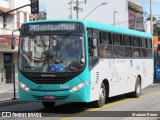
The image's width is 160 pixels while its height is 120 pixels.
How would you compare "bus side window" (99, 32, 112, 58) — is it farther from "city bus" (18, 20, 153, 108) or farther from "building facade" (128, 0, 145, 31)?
"building facade" (128, 0, 145, 31)

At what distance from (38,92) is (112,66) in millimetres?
3771

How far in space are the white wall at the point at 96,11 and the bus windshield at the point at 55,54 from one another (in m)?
79.2

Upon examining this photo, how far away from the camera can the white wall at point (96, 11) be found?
9294 cm

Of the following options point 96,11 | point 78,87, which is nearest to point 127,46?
point 78,87

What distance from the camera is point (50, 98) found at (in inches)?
512

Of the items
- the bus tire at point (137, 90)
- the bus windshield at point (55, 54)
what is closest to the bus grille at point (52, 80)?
the bus windshield at point (55, 54)

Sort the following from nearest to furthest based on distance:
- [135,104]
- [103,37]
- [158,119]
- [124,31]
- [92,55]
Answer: [158,119]
[92,55]
[103,37]
[135,104]
[124,31]

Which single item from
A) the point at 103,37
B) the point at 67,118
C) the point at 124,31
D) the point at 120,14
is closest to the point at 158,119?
the point at 67,118

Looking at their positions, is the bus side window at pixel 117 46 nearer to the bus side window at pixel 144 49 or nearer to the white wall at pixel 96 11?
the bus side window at pixel 144 49

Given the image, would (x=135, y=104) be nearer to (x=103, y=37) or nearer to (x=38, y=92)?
(x=103, y=37)

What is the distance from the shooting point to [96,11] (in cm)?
9394

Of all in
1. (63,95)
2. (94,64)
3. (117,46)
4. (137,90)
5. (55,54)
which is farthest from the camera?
(137,90)

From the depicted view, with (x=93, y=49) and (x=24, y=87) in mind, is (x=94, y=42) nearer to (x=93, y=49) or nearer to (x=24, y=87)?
(x=93, y=49)

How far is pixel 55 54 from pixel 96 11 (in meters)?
81.6
